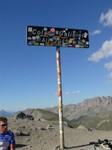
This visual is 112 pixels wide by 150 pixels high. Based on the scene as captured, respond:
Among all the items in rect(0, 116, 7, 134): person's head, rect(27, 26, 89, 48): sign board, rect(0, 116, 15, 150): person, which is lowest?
rect(0, 116, 15, 150): person

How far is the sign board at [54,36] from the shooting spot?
23.2 metres

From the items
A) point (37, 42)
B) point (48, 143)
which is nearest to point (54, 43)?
point (37, 42)

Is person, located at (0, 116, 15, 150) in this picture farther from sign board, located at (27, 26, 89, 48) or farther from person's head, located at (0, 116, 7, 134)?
sign board, located at (27, 26, 89, 48)

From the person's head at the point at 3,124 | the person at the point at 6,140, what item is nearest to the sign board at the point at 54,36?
the person at the point at 6,140

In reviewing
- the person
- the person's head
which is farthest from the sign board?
the person's head

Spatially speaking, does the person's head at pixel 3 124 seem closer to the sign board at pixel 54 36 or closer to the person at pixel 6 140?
the person at pixel 6 140

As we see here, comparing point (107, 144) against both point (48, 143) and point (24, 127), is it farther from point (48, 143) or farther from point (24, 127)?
point (24, 127)

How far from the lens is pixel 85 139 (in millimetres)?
25203

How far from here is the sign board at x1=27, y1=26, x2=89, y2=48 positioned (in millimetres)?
23219

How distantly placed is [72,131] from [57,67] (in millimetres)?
8644

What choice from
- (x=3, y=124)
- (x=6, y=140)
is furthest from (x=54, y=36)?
(x=3, y=124)

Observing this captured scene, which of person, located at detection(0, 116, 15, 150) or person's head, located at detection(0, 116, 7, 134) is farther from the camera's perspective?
person, located at detection(0, 116, 15, 150)

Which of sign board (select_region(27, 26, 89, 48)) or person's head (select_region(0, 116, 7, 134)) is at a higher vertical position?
sign board (select_region(27, 26, 89, 48))

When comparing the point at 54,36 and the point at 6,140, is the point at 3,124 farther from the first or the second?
the point at 54,36
